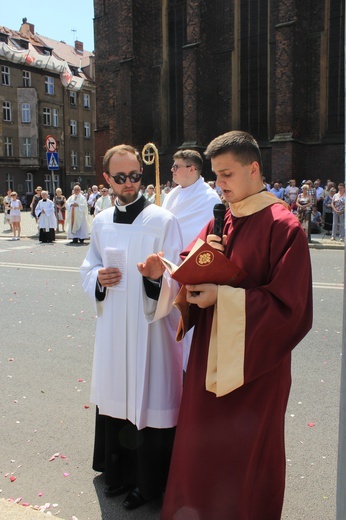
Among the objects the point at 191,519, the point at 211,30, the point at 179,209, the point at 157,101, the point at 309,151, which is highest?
the point at 211,30

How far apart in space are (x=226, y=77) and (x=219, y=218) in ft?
83.0

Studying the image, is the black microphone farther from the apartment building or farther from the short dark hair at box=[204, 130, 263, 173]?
the apartment building

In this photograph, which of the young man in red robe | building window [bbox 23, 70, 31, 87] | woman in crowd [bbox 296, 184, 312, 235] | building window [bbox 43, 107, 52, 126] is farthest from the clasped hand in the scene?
building window [bbox 23, 70, 31, 87]

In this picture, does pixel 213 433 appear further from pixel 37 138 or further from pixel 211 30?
pixel 37 138

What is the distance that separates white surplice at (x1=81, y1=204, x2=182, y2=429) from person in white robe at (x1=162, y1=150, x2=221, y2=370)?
5.24 ft

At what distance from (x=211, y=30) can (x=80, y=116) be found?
36891 millimetres

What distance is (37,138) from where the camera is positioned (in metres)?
53.9

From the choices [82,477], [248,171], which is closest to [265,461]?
[248,171]

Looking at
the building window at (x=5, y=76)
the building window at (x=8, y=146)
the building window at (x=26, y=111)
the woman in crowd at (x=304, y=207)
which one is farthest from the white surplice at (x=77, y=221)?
the building window at (x=5, y=76)

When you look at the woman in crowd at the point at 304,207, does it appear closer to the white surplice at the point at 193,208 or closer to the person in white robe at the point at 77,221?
the person in white robe at the point at 77,221

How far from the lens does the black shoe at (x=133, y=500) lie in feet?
10.00

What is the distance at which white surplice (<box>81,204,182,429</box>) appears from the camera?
2936 mm

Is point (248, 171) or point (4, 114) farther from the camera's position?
point (4, 114)

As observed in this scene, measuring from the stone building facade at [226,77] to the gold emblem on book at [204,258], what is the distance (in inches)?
827
